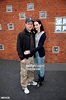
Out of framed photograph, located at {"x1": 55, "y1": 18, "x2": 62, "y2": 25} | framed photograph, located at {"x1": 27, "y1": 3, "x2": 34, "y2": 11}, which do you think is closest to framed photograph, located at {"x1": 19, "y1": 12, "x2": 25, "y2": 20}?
framed photograph, located at {"x1": 27, "y1": 3, "x2": 34, "y2": 11}

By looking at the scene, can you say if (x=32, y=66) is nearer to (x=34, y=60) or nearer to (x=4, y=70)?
(x=34, y=60)

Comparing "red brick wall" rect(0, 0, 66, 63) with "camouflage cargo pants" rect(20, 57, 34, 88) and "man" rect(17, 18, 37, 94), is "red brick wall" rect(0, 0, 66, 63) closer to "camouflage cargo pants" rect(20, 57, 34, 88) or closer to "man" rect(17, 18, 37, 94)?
"camouflage cargo pants" rect(20, 57, 34, 88)

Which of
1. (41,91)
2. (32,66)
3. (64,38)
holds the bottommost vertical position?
(41,91)

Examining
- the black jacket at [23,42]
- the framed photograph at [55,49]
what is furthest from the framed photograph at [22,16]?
the black jacket at [23,42]

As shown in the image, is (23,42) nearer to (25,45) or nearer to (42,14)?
(25,45)

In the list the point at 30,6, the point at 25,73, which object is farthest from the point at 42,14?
the point at 25,73

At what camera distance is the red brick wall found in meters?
3.99

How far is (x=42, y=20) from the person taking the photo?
4.10 m

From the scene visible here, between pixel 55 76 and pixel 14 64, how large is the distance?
1187 millimetres

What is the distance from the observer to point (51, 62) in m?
4.36

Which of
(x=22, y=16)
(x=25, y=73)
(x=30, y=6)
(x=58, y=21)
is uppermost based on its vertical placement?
(x=30, y=6)

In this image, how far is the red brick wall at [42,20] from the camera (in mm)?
3992

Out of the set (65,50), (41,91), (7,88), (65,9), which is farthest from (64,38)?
(7,88)

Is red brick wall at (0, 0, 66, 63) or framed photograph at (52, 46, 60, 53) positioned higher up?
red brick wall at (0, 0, 66, 63)
